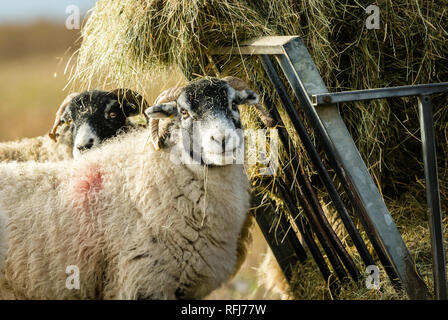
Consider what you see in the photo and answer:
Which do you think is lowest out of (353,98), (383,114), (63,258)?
(63,258)

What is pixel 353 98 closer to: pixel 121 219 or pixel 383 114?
pixel 383 114

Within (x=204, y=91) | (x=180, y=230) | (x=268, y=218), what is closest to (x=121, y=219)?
(x=180, y=230)

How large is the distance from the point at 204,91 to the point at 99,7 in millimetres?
1437

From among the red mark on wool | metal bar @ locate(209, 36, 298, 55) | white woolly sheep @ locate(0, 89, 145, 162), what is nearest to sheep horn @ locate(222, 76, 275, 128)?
metal bar @ locate(209, 36, 298, 55)

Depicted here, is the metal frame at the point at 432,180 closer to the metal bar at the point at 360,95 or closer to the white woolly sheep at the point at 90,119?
the metal bar at the point at 360,95

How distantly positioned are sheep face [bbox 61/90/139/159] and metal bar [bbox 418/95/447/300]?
8.52 feet

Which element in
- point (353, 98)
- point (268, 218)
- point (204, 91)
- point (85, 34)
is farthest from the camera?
point (268, 218)

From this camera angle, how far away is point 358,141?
4797mm

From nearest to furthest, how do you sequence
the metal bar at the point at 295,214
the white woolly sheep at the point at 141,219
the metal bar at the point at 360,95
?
the metal bar at the point at 360,95, the white woolly sheep at the point at 141,219, the metal bar at the point at 295,214

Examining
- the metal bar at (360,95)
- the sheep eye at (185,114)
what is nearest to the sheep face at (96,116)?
the sheep eye at (185,114)

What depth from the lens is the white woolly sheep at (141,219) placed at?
4.21 m

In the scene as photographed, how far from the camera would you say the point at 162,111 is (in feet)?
14.2

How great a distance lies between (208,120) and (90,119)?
1725 mm

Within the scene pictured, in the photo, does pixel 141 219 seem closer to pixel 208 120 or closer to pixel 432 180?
pixel 208 120
